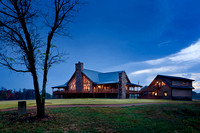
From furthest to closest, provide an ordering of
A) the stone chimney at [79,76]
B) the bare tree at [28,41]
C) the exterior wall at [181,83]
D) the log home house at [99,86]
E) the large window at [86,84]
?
the stone chimney at [79,76]
the large window at [86,84]
the exterior wall at [181,83]
the log home house at [99,86]
the bare tree at [28,41]

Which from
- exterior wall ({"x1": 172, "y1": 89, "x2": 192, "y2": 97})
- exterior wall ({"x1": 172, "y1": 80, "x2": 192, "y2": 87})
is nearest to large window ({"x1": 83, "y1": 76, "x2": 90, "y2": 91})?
exterior wall ({"x1": 172, "y1": 89, "x2": 192, "y2": 97})

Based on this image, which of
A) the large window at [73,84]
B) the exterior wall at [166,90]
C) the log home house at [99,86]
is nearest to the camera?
the exterior wall at [166,90]

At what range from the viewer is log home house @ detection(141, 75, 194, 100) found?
122ft

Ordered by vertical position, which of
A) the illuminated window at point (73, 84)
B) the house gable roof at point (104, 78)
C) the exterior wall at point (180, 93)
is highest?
the house gable roof at point (104, 78)

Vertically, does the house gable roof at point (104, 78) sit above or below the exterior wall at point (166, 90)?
above

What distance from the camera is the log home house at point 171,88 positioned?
37.1 meters

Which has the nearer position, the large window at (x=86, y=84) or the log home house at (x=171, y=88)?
the log home house at (x=171, y=88)

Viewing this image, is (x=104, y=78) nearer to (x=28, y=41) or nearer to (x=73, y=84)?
(x=73, y=84)

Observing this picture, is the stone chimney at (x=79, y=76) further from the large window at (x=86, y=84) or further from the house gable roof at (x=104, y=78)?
the house gable roof at (x=104, y=78)

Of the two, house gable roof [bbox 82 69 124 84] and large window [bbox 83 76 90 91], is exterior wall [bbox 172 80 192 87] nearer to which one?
house gable roof [bbox 82 69 124 84]

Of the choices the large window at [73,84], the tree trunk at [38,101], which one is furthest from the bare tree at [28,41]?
the large window at [73,84]

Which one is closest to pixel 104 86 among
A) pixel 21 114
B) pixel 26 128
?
pixel 21 114

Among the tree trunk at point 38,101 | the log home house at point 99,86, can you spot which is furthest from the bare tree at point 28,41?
the log home house at point 99,86

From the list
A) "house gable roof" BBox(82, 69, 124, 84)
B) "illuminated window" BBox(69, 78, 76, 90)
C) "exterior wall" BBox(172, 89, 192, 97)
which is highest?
"house gable roof" BBox(82, 69, 124, 84)
